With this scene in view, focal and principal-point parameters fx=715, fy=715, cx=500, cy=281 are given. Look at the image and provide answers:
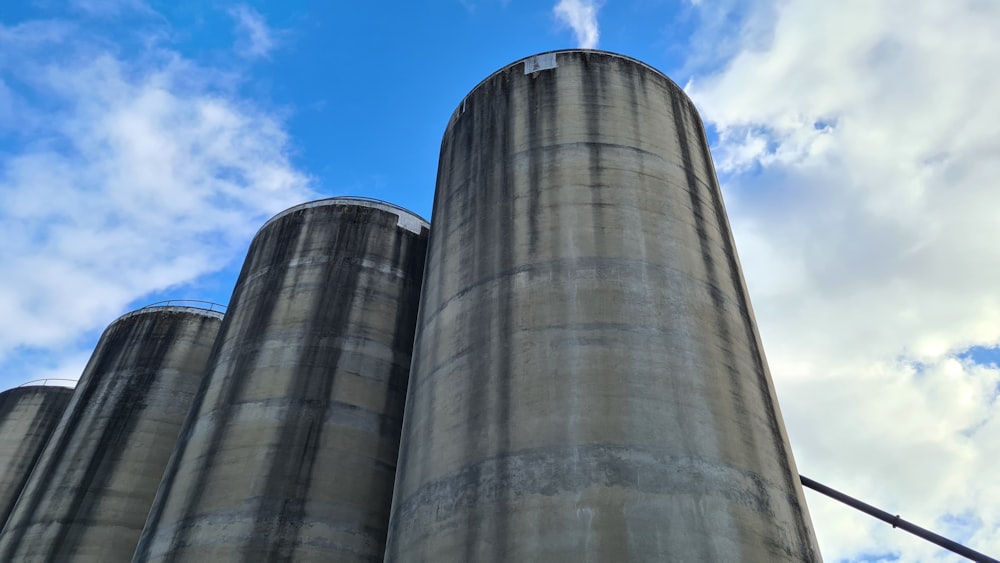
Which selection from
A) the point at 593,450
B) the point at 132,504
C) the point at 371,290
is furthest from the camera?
the point at 132,504

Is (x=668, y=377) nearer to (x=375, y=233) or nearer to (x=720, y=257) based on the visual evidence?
(x=720, y=257)

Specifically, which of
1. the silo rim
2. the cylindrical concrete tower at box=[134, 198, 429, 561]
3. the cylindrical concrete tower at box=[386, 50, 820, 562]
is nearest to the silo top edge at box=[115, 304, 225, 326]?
the silo rim

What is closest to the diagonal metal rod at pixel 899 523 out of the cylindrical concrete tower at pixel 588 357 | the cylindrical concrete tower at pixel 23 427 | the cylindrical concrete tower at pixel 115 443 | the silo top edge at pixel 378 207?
the cylindrical concrete tower at pixel 588 357

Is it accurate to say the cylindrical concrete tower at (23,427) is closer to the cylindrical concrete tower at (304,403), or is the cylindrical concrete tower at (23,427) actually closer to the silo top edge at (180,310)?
the silo top edge at (180,310)

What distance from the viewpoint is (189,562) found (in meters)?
16.8

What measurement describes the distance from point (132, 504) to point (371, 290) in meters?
12.3

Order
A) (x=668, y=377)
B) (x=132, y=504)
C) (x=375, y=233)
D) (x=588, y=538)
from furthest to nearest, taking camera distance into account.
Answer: (x=132, y=504) < (x=375, y=233) < (x=668, y=377) < (x=588, y=538)

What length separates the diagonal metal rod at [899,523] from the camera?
1555 centimetres

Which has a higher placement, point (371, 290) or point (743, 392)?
point (371, 290)

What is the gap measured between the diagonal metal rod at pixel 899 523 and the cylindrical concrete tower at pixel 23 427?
3614 cm

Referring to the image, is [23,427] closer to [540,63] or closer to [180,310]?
[180,310]

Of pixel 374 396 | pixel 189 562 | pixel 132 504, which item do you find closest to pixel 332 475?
pixel 374 396

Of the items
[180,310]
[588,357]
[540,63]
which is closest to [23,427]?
[180,310]

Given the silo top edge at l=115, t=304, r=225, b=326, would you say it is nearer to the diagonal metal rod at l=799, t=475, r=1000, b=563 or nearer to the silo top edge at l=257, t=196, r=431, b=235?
the silo top edge at l=257, t=196, r=431, b=235
